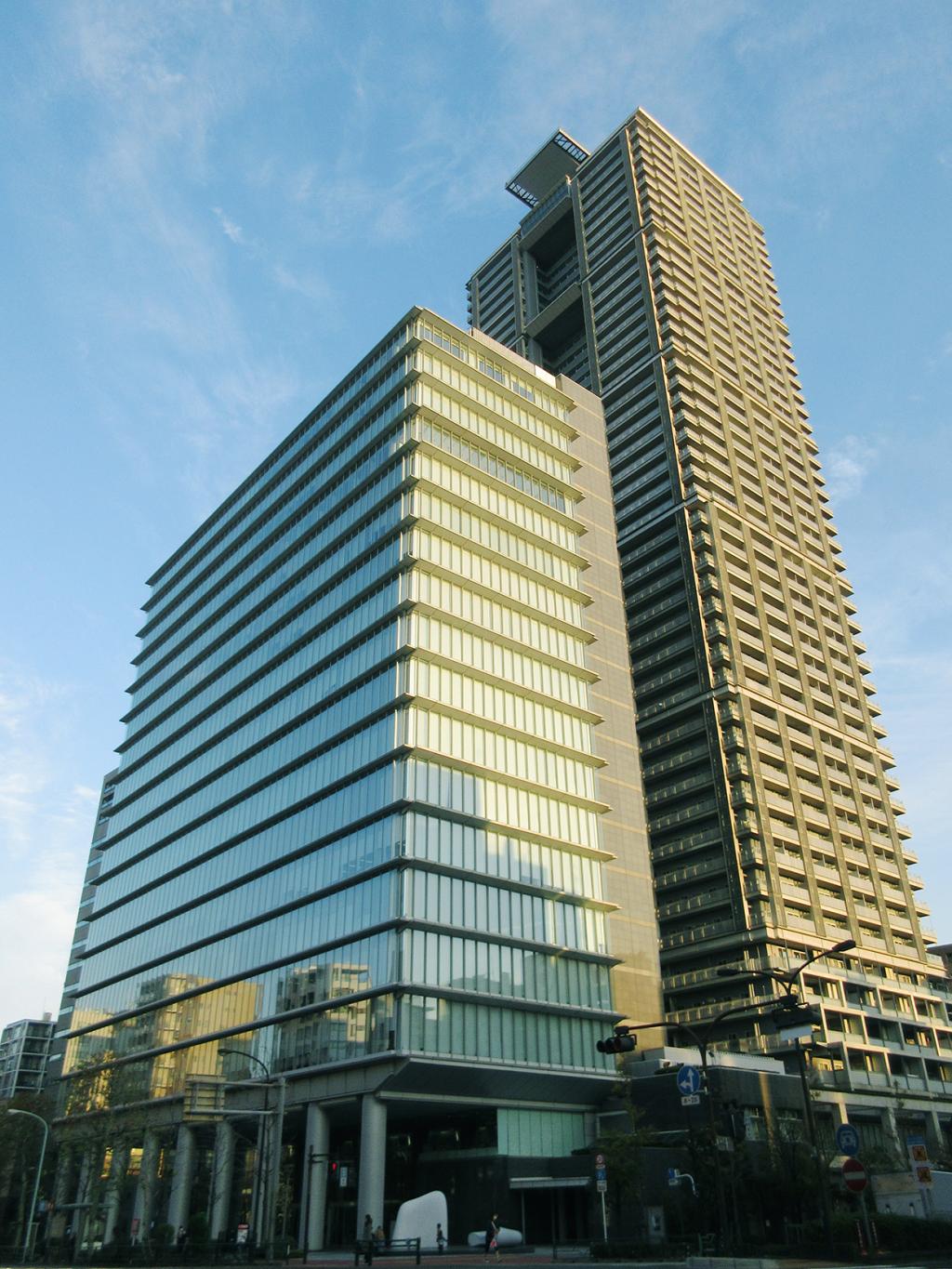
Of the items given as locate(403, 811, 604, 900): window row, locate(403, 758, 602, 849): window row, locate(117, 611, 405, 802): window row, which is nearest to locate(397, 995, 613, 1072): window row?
locate(403, 811, 604, 900): window row

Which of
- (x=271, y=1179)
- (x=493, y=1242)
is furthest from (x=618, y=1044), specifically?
(x=271, y=1179)

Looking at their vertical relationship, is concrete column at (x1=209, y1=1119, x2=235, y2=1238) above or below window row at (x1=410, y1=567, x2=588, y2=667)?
below

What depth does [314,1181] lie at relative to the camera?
2185 inches

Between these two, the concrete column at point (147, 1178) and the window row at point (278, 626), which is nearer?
the concrete column at point (147, 1178)

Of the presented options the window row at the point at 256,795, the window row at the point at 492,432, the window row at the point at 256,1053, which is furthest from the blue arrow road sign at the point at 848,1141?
the window row at the point at 492,432

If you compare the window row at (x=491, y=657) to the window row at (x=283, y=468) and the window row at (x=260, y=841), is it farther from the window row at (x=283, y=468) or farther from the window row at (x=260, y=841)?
the window row at (x=283, y=468)

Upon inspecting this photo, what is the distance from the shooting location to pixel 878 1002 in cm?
8244

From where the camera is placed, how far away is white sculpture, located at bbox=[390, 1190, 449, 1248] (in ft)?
156

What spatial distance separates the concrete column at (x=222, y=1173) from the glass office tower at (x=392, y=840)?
0.65 feet

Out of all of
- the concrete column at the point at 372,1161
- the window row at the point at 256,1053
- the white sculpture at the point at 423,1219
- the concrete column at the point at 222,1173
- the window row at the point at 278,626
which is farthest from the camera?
the window row at the point at 278,626

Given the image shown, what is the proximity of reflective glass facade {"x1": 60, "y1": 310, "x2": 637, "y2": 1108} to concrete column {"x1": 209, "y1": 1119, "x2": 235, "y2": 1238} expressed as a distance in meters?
3.99

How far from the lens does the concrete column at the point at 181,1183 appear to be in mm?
68125

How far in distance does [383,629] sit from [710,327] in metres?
70.9

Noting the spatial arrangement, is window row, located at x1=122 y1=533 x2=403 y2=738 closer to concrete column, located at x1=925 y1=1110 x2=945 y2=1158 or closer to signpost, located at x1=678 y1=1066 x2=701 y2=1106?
signpost, located at x1=678 y1=1066 x2=701 y2=1106
